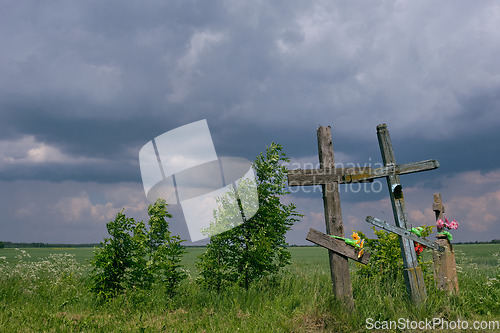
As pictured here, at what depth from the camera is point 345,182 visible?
27.5 feet

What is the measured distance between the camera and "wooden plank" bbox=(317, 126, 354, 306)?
777 cm

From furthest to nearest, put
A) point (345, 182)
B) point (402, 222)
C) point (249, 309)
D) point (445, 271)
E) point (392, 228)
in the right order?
point (445, 271) < point (402, 222) < point (392, 228) < point (345, 182) < point (249, 309)

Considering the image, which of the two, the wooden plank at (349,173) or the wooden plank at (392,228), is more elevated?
the wooden plank at (349,173)

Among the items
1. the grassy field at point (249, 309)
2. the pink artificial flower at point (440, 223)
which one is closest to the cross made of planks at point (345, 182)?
the grassy field at point (249, 309)

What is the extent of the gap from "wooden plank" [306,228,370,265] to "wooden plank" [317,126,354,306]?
0.18m

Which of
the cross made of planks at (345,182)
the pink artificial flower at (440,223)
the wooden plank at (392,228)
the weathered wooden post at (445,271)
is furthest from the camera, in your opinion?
the pink artificial flower at (440,223)

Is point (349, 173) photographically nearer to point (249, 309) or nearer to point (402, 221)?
point (402, 221)

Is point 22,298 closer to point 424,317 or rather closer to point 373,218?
point 373,218

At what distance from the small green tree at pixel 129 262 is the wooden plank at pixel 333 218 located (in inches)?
165

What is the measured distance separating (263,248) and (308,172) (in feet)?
7.63

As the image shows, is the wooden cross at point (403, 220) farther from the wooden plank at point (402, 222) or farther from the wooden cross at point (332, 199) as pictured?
the wooden cross at point (332, 199)

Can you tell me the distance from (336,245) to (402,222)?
2.09 metres

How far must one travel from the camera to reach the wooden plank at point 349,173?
8.20 m

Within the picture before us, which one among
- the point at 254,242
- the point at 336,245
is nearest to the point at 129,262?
the point at 254,242
